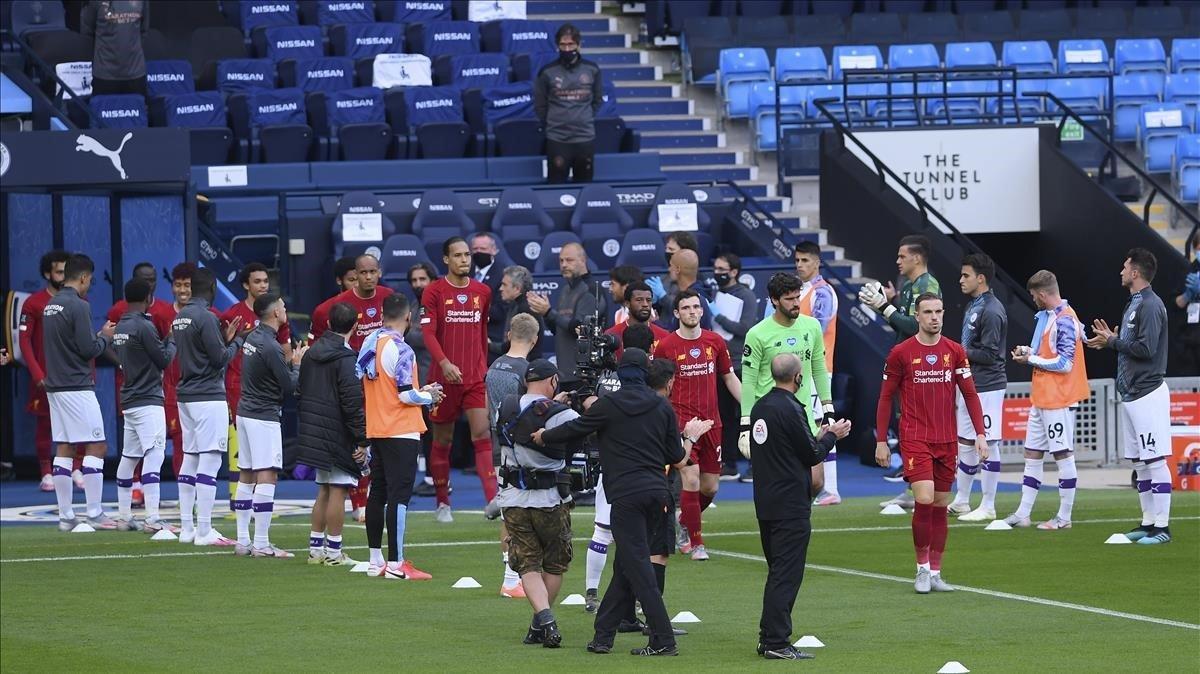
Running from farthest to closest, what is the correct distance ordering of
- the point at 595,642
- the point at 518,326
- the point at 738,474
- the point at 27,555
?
the point at 738,474, the point at 27,555, the point at 518,326, the point at 595,642

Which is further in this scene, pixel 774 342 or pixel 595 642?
pixel 774 342

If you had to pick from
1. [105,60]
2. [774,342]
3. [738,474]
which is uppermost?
[105,60]

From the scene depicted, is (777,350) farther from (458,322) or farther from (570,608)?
(458,322)

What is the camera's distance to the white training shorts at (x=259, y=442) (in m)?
15.2

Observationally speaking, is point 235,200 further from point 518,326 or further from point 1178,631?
point 1178,631

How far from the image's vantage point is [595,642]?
11023 mm

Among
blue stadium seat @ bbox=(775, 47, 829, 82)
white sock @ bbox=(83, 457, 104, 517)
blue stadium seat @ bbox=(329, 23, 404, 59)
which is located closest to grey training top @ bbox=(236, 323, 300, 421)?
white sock @ bbox=(83, 457, 104, 517)

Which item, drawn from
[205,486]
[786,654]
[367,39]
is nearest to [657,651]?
[786,654]

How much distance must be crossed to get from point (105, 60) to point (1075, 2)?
16062mm

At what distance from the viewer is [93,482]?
56.4 feet

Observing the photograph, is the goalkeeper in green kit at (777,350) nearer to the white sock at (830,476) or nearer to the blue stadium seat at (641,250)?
the white sock at (830,476)

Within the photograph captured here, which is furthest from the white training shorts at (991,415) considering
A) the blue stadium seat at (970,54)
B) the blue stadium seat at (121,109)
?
the blue stadium seat at (970,54)

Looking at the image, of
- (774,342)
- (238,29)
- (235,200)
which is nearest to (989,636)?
(774,342)

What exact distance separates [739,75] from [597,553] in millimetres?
17174
